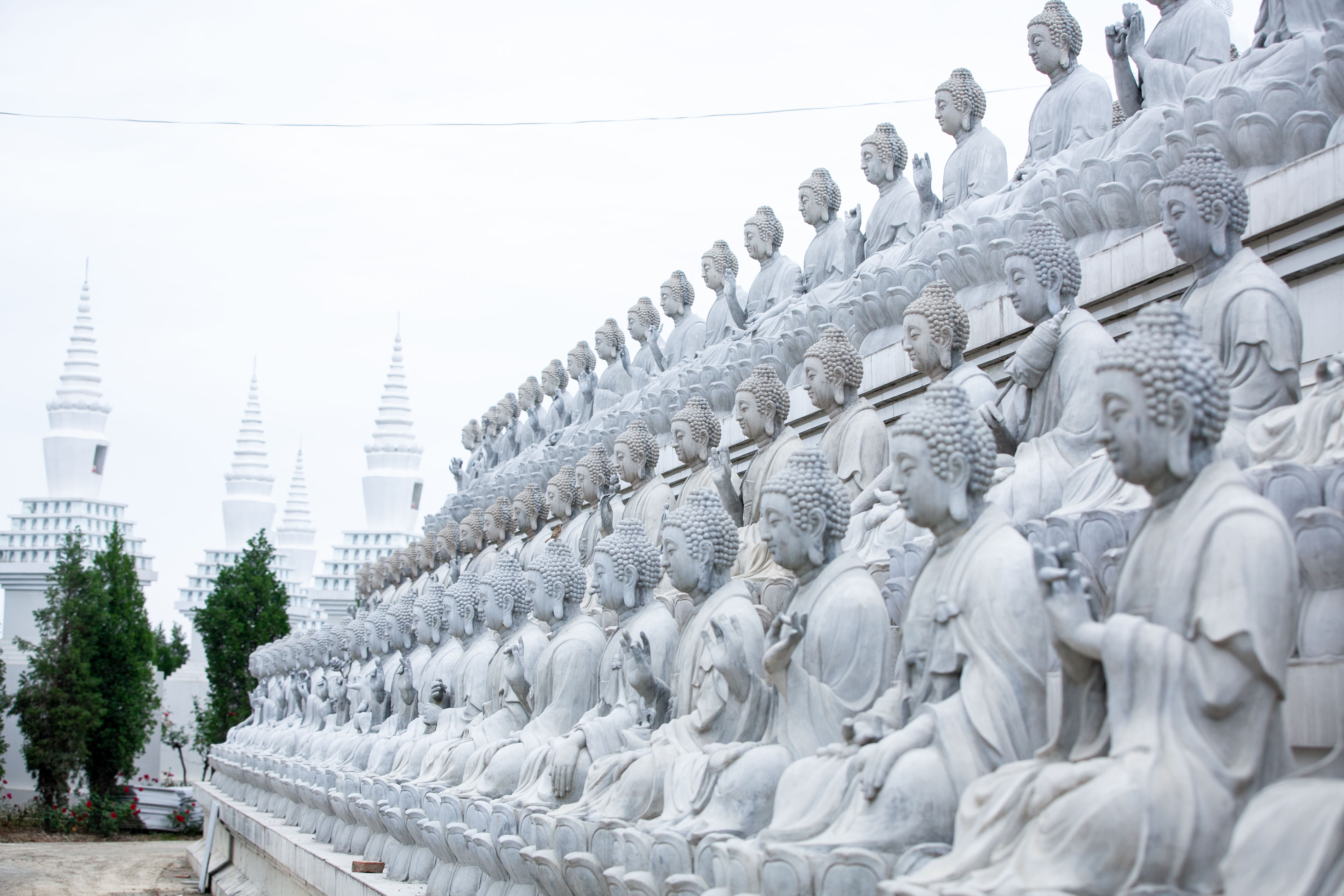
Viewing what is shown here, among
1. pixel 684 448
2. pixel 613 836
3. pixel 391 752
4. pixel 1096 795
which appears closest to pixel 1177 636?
pixel 1096 795

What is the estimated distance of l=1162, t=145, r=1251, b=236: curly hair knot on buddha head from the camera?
6.90m

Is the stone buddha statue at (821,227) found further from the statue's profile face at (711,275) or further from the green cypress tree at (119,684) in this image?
the green cypress tree at (119,684)

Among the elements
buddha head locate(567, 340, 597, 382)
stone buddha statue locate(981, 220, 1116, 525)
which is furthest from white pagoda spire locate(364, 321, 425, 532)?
stone buddha statue locate(981, 220, 1116, 525)

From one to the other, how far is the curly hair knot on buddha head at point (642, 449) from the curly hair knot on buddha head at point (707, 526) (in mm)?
6747

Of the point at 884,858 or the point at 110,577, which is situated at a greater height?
the point at 110,577

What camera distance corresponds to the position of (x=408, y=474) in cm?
5528

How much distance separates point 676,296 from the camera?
2280 centimetres

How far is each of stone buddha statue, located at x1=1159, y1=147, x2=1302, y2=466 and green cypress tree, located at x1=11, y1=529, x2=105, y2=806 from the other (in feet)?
90.5

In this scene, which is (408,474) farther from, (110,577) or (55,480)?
(110,577)

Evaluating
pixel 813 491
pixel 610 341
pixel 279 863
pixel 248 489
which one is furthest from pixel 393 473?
pixel 813 491

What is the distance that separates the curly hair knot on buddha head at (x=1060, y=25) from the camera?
541 inches

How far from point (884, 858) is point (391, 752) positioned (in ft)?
27.1

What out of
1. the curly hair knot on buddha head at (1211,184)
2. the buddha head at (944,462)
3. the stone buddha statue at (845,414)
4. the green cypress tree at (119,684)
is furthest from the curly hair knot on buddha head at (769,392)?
the green cypress tree at (119,684)

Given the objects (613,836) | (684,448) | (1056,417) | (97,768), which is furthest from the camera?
(97,768)
